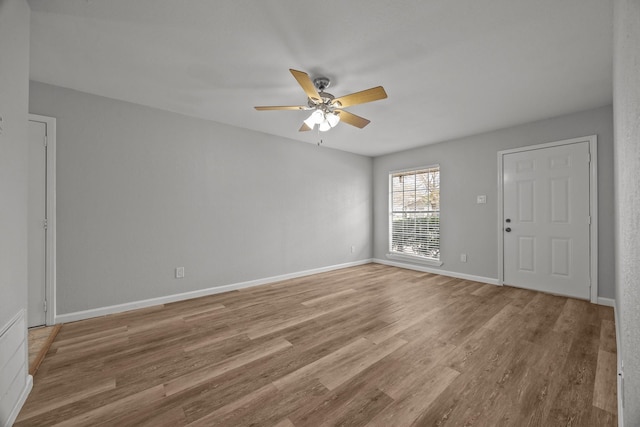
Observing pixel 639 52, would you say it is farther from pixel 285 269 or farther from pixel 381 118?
pixel 285 269

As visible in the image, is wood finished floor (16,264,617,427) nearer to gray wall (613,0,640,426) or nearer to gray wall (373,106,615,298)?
gray wall (613,0,640,426)

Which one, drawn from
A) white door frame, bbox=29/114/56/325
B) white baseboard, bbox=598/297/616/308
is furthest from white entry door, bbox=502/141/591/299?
white door frame, bbox=29/114/56/325

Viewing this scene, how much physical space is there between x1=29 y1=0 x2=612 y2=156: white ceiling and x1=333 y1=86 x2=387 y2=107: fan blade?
1.00 ft

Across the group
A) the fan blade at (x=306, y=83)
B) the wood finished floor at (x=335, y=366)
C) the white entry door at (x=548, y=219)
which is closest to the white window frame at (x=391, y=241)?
the white entry door at (x=548, y=219)

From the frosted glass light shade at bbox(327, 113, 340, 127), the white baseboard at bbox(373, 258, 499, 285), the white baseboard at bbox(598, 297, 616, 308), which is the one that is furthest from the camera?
the white baseboard at bbox(373, 258, 499, 285)

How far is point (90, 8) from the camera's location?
168 centimetres

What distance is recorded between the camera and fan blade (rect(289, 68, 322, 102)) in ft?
6.15

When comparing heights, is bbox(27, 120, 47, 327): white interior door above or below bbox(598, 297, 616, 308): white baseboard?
above

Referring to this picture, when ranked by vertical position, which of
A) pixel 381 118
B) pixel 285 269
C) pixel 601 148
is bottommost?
pixel 285 269

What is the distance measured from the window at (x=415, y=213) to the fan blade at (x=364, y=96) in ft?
10.1

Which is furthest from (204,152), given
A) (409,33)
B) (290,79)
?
(409,33)

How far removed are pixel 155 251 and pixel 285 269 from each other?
198cm

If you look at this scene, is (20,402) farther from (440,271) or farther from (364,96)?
(440,271)

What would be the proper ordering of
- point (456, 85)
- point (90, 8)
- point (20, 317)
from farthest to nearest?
1. point (456, 85)
2. point (90, 8)
3. point (20, 317)
